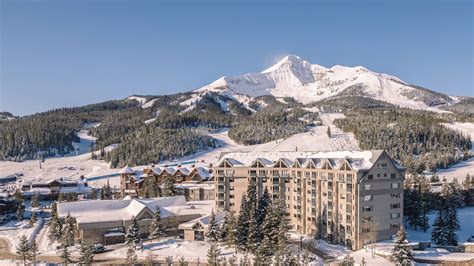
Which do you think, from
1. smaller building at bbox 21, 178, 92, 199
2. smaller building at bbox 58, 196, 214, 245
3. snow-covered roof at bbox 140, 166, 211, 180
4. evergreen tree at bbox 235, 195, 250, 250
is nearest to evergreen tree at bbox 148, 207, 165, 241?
smaller building at bbox 58, 196, 214, 245

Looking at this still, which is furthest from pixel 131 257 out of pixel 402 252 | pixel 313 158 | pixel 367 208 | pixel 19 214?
pixel 19 214

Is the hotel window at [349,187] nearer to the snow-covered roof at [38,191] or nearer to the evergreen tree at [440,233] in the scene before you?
the evergreen tree at [440,233]

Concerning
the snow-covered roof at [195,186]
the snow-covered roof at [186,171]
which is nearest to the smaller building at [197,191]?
the snow-covered roof at [195,186]

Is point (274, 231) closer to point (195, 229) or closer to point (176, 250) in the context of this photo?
point (176, 250)

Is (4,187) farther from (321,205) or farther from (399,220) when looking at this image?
(399,220)

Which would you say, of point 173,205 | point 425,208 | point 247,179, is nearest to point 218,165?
point 247,179
